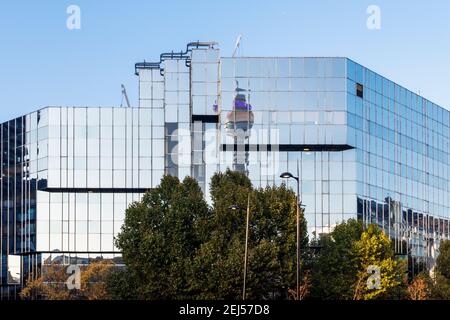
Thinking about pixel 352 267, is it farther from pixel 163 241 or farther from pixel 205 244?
pixel 163 241

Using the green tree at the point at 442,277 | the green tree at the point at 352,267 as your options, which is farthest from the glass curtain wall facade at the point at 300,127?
the green tree at the point at 352,267

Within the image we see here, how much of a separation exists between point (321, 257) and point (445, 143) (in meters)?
54.1

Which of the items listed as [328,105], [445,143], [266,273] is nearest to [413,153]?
[445,143]

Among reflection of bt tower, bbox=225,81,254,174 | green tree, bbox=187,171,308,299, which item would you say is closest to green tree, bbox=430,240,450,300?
reflection of bt tower, bbox=225,81,254,174

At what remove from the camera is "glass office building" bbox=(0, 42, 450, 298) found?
107 m

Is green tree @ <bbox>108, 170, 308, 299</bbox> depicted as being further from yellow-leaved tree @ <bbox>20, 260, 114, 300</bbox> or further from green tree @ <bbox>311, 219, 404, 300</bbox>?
yellow-leaved tree @ <bbox>20, 260, 114, 300</bbox>

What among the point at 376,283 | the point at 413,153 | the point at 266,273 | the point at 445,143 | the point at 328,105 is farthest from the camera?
the point at 445,143

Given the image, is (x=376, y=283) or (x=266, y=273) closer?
(x=266, y=273)

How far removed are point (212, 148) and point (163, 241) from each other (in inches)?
1428

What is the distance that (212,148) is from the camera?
359 ft

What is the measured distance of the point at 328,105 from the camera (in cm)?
10731

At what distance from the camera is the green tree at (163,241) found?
73.6 meters

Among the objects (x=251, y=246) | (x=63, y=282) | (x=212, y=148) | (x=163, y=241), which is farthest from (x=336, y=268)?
(x=63, y=282)
